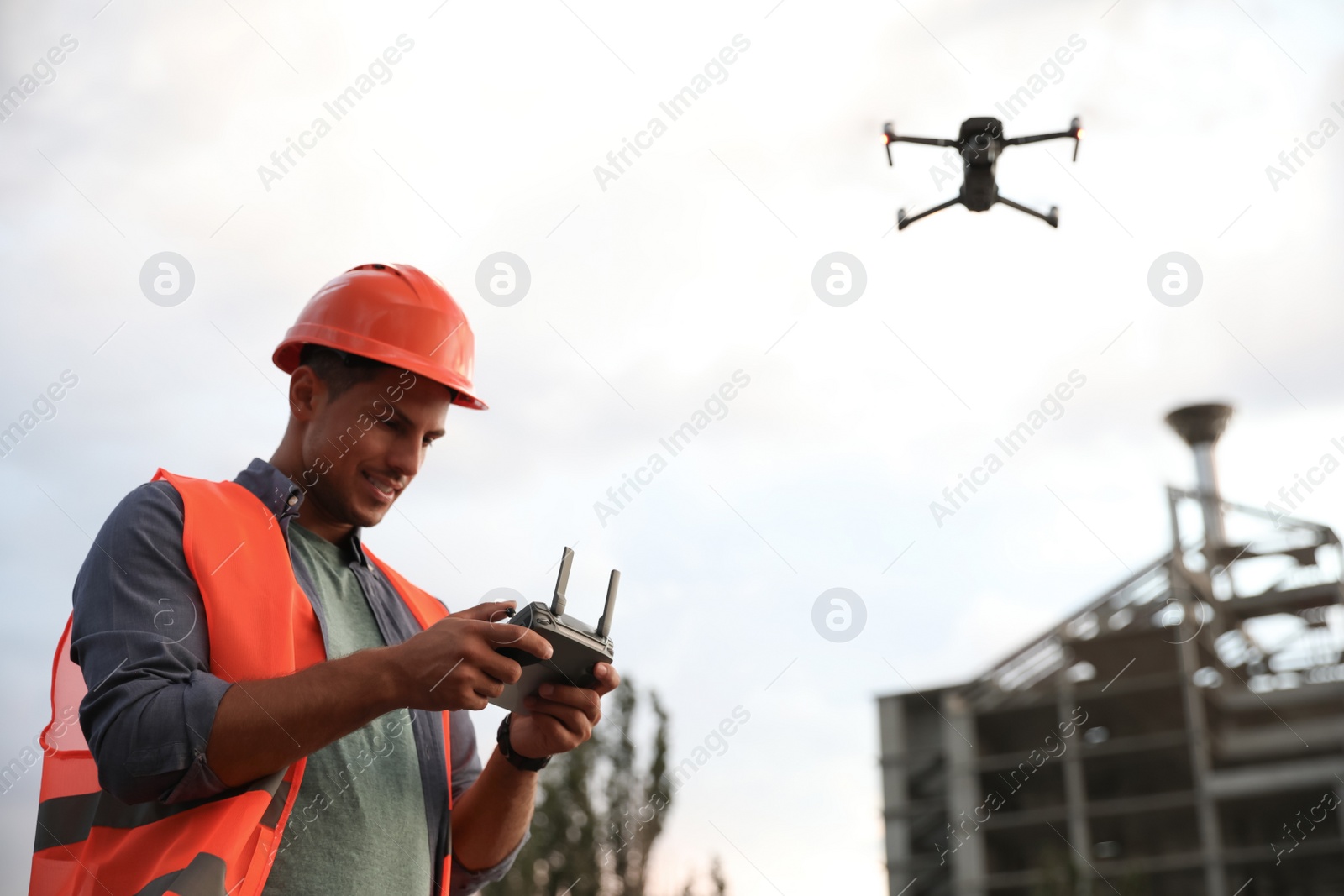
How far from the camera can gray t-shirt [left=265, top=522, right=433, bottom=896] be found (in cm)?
217

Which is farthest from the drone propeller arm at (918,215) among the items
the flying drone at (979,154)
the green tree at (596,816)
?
the green tree at (596,816)

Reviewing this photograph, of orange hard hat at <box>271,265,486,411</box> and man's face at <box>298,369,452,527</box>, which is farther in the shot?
orange hard hat at <box>271,265,486,411</box>

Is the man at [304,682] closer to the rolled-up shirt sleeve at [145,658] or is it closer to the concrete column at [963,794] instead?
the rolled-up shirt sleeve at [145,658]

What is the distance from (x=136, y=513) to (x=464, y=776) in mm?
1029

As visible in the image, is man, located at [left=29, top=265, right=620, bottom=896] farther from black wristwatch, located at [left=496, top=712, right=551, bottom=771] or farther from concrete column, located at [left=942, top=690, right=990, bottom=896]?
concrete column, located at [left=942, top=690, right=990, bottom=896]

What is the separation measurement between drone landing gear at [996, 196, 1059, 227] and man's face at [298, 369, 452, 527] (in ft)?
12.4

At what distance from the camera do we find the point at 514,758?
103 inches

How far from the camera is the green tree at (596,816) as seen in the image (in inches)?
801

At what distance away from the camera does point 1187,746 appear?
2658 centimetres

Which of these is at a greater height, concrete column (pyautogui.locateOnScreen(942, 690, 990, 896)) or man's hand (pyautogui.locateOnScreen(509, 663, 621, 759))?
concrete column (pyautogui.locateOnScreen(942, 690, 990, 896))

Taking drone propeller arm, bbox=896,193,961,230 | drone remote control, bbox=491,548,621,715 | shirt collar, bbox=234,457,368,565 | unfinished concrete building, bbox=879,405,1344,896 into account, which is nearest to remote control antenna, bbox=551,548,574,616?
drone remote control, bbox=491,548,621,715

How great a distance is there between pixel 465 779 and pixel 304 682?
3.02ft

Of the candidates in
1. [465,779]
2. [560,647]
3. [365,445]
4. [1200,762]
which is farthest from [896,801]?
[560,647]

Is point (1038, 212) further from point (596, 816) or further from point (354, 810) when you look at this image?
point (596, 816)
